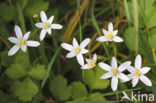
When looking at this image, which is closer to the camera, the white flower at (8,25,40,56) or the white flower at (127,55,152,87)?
the white flower at (127,55,152,87)

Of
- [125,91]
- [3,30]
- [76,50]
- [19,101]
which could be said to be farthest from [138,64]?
[3,30]

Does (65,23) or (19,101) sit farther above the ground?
(65,23)

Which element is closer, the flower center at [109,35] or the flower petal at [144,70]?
the flower petal at [144,70]

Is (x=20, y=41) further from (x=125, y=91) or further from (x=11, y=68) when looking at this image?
(x=125, y=91)

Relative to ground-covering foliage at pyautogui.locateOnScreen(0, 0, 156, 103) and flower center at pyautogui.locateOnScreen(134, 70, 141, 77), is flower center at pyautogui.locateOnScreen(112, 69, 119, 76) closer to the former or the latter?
ground-covering foliage at pyautogui.locateOnScreen(0, 0, 156, 103)

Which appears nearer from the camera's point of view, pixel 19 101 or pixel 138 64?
pixel 138 64

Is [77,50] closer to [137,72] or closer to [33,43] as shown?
[33,43]

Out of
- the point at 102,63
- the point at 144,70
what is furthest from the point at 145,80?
the point at 102,63

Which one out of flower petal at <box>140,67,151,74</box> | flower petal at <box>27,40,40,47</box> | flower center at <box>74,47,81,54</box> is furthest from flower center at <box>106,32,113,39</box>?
flower petal at <box>27,40,40,47</box>

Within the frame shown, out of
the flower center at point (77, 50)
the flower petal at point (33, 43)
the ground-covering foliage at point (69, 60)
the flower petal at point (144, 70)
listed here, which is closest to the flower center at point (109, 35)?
the ground-covering foliage at point (69, 60)

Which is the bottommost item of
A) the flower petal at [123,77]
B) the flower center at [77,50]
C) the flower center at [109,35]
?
the flower petal at [123,77]

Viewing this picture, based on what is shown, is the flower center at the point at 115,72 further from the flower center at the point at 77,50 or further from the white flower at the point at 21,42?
the white flower at the point at 21,42
